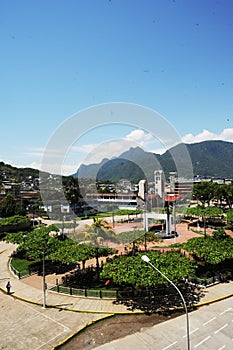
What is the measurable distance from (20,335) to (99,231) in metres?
11.3

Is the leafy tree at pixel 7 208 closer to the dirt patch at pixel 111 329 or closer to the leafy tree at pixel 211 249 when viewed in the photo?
the leafy tree at pixel 211 249

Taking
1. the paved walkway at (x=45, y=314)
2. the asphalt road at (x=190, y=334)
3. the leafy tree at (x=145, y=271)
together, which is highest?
the leafy tree at (x=145, y=271)

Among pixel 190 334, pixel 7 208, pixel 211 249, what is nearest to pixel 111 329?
pixel 190 334

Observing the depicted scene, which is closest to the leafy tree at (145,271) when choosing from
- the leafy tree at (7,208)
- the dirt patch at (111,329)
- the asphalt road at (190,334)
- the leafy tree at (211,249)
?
the dirt patch at (111,329)

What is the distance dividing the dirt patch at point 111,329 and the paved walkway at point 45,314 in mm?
569

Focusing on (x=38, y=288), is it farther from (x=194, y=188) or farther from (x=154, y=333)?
(x=194, y=188)

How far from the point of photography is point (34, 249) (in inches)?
933

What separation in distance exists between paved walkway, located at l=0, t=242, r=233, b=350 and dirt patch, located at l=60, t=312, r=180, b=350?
0.57 m

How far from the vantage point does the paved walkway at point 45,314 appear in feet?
45.1

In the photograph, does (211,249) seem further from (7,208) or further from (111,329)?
(7,208)

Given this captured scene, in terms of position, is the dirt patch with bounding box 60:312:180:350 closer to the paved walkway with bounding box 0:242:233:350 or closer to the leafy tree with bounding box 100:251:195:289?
the paved walkway with bounding box 0:242:233:350

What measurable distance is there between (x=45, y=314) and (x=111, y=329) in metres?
4.23

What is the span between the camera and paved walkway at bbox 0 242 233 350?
1373 cm

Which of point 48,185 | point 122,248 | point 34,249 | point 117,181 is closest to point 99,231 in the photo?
point 34,249
